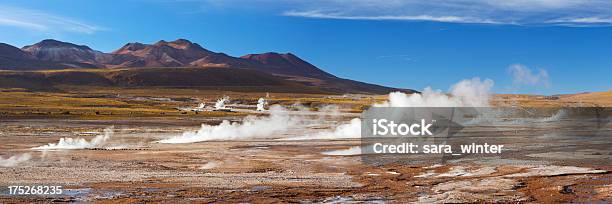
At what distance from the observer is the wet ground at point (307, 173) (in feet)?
67.6

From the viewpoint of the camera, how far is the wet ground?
20609 millimetres

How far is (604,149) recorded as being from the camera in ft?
120

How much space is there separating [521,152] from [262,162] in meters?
14.2

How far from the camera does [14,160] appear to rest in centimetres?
3306

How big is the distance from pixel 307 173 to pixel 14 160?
52.1 ft

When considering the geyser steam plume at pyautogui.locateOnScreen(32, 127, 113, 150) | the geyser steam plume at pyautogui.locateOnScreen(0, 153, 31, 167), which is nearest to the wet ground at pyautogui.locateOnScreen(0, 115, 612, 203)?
the geyser steam plume at pyautogui.locateOnScreen(0, 153, 31, 167)

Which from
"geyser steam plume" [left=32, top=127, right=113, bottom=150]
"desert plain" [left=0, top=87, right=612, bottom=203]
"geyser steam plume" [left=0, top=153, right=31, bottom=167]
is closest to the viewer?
"desert plain" [left=0, top=87, right=612, bottom=203]

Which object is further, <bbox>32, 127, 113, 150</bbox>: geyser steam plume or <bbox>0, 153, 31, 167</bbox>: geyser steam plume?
<bbox>32, 127, 113, 150</bbox>: geyser steam plume

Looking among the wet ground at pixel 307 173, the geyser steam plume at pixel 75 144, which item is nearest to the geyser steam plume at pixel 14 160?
the wet ground at pixel 307 173

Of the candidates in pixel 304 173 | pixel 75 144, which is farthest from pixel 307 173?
pixel 75 144

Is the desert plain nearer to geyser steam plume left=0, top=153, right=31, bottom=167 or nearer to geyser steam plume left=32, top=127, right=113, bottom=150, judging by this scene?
geyser steam plume left=0, top=153, right=31, bottom=167

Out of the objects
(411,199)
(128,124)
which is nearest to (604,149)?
(411,199)

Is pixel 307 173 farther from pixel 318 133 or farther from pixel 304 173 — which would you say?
pixel 318 133

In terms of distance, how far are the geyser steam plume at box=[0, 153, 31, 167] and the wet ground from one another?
0.43 m
